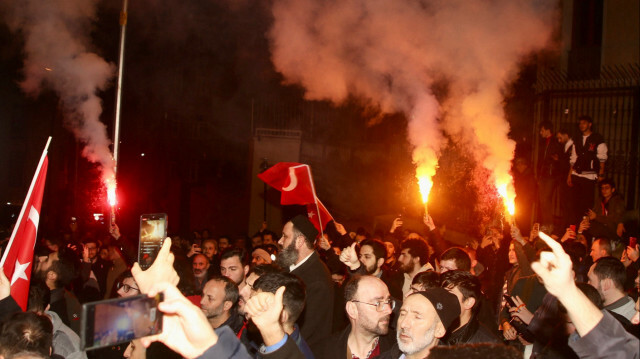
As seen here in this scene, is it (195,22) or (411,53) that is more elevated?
(195,22)

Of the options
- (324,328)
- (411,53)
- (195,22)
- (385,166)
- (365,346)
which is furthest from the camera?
(195,22)

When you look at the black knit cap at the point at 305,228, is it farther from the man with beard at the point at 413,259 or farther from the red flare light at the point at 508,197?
the red flare light at the point at 508,197

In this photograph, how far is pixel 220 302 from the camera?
4.82 meters

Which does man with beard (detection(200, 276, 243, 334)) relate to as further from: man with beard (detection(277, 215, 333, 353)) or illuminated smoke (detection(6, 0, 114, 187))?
illuminated smoke (detection(6, 0, 114, 187))

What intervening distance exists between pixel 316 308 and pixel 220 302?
0.76 meters

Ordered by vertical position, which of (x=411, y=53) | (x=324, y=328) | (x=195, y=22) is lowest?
(x=324, y=328)

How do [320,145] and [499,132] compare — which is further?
[320,145]

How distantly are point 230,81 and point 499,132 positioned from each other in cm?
Result: 855

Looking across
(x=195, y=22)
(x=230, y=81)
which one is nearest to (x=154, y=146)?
(x=230, y=81)

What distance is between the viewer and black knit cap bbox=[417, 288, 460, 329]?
3688 millimetres

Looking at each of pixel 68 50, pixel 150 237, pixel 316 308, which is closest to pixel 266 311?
pixel 150 237

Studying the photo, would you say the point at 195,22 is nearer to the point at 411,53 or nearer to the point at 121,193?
the point at 121,193

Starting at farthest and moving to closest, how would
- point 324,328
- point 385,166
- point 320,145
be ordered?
point 320,145 < point 385,166 < point 324,328

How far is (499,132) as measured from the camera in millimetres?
9828
